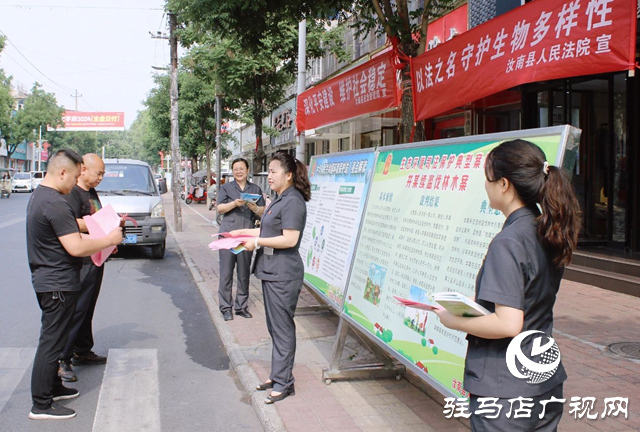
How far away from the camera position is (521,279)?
2.04 metres

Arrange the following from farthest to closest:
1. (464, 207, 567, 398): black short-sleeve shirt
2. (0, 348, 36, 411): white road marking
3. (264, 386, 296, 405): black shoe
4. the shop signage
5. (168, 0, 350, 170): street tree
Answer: the shop signage < (168, 0, 350, 170): street tree < (0, 348, 36, 411): white road marking < (264, 386, 296, 405): black shoe < (464, 207, 567, 398): black short-sleeve shirt

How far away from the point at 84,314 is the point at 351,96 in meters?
5.19

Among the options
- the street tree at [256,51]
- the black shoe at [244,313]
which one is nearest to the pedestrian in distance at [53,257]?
the black shoe at [244,313]

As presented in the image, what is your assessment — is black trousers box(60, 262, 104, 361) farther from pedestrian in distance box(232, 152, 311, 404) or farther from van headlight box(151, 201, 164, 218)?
van headlight box(151, 201, 164, 218)

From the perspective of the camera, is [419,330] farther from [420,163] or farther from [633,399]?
[633,399]

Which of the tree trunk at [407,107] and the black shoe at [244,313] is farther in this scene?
the black shoe at [244,313]

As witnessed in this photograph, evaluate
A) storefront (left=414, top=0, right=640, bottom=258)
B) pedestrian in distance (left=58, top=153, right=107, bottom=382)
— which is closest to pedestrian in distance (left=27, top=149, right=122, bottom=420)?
pedestrian in distance (left=58, top=153, right=107, bottom=382)

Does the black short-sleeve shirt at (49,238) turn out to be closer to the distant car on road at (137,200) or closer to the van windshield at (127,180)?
the distant car on road at (137,200)

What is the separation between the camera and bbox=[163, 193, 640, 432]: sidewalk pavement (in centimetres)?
396

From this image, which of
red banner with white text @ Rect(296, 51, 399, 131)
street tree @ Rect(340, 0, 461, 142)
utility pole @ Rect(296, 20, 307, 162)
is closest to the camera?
street tree @ Rect(340, 0, 461, 142)

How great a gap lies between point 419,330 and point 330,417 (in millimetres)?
1038

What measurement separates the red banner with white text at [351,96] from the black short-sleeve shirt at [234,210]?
6.98ft

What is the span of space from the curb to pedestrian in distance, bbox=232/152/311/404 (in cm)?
13

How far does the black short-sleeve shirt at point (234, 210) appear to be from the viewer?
7.03 m
